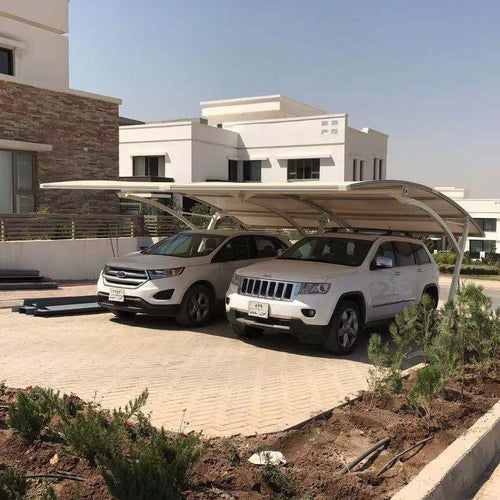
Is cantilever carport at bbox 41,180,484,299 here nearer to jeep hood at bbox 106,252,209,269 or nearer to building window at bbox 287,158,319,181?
jeep hood at bbox 106,252,209,269

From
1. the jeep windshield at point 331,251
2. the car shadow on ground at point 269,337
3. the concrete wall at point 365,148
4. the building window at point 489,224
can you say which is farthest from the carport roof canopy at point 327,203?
the building window at point 489,224

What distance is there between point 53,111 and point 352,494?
1719cm

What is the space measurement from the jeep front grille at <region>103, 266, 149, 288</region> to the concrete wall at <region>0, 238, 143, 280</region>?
5.89 metres

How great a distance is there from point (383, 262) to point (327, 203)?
2777 mm

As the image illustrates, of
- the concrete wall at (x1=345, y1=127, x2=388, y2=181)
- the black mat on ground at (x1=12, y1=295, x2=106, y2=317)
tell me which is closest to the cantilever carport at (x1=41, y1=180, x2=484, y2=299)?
the black mat on ground at (x1=12, y1=295, x2=106, y2=317)

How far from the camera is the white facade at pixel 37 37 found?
20156 millimetres

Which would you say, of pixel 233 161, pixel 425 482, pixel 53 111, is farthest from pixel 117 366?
pixel 233 161

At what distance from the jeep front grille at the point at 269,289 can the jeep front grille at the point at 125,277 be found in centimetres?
189

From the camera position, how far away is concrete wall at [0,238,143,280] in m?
14.9

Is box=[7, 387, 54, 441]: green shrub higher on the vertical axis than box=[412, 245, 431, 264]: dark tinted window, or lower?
lower

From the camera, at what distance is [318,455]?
451cm

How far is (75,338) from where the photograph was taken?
28.9ft

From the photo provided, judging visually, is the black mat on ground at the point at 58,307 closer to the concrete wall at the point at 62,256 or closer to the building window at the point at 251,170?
the concrete wall at the point at 62,256

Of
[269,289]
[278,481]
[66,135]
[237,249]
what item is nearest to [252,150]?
[66,135]
